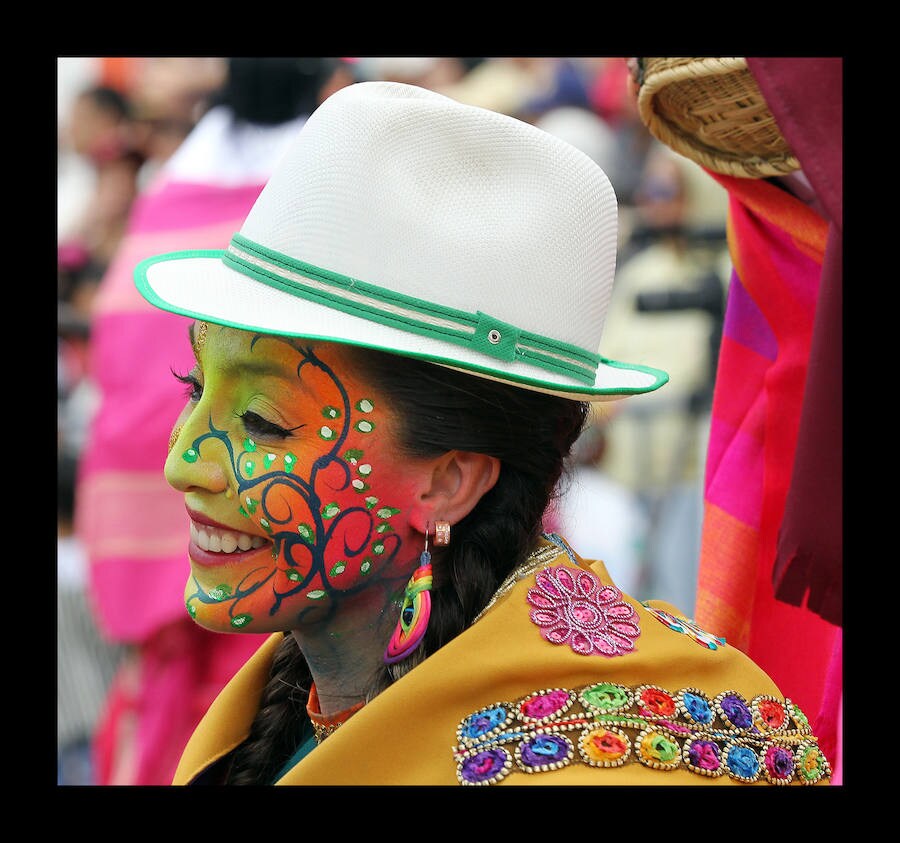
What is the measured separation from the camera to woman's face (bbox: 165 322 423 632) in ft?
7.11

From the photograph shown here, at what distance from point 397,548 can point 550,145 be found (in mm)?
730

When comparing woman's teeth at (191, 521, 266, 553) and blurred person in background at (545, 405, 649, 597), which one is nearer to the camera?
woman's teeth at (191, 521, 266, 553)

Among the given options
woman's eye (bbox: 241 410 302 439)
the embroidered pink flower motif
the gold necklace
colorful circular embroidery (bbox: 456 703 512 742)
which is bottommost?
colorful circular embroidery (bbox: 456 703 512 742)

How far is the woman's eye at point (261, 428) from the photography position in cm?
218

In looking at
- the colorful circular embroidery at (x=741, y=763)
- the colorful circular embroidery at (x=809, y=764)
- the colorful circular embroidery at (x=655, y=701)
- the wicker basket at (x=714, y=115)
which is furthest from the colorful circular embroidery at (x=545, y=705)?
the wicker basket at (x=714, y=115)

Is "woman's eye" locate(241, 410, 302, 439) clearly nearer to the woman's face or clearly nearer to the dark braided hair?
the woman's face

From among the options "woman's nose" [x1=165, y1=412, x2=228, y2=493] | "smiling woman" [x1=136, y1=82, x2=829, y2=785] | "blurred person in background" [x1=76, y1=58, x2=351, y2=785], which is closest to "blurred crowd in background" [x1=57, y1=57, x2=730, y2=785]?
"blurred person in background" [x1=76, y1=58, x2=351, y2=785]

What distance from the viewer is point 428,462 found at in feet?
7.38

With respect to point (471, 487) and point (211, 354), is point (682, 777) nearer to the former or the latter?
point (471, 487)

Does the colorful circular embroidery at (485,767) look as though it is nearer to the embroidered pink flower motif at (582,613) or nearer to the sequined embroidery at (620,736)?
the sequined embroidery at (620,736)

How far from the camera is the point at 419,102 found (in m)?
2.24

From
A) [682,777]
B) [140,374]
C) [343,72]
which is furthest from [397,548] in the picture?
[343,72]

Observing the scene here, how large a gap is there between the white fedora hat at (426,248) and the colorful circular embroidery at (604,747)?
1.82 feet

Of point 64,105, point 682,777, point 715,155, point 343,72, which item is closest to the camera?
point 682,777
